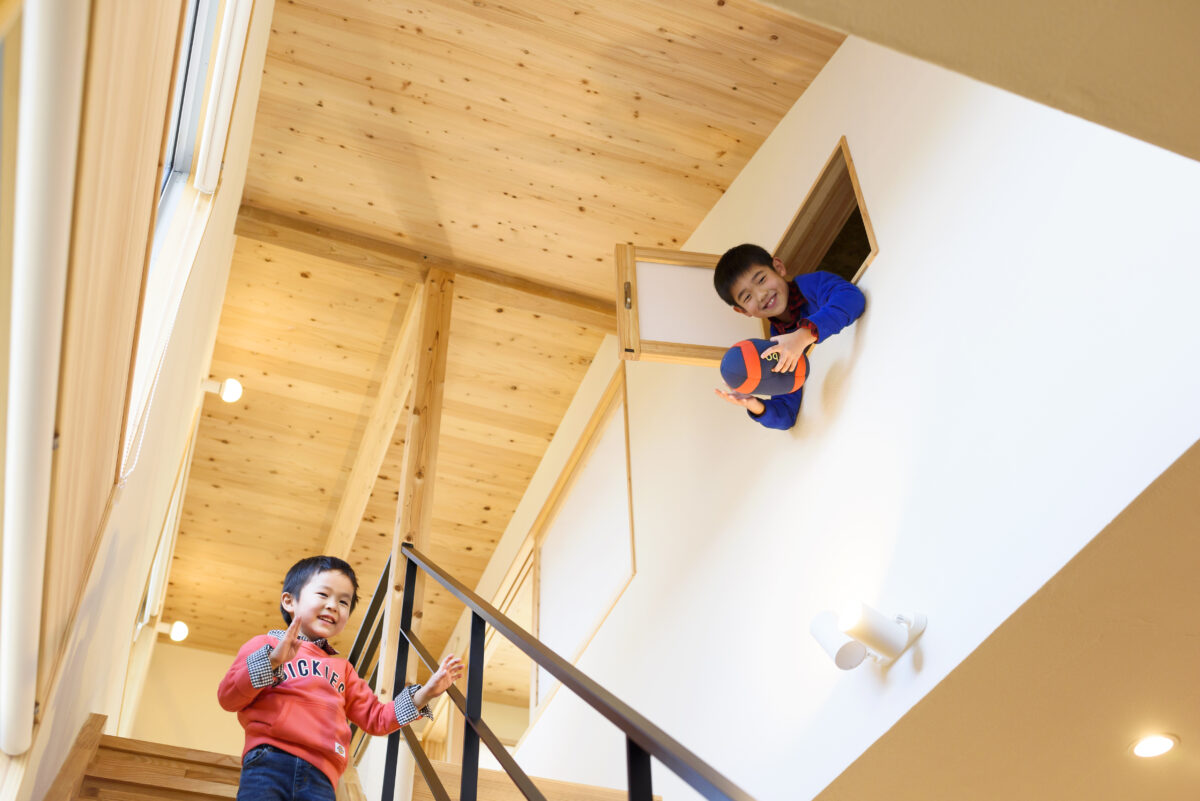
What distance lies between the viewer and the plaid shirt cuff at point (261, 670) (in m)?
2.02

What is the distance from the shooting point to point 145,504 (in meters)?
3.21

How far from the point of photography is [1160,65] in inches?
41.7

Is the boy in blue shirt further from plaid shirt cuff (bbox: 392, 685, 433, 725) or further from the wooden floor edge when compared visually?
the wooden floor edge

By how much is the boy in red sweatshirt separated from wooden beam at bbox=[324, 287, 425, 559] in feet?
7.83

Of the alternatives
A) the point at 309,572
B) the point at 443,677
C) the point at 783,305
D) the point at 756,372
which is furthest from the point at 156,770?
the point at 783,305

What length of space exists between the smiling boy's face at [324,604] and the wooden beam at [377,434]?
2.35 meters

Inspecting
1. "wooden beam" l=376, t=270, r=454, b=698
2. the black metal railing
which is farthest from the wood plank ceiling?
the black metal railing

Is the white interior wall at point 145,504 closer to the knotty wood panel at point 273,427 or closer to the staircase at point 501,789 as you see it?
the knotty wood panel at point 273,427

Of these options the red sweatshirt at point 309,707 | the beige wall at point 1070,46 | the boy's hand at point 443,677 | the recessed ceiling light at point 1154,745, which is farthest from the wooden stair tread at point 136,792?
the beige wall at point 1070,46

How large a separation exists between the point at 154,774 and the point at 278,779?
0.72 metres

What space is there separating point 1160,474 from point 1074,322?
0.38 meters

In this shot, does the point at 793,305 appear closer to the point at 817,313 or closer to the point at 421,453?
the point at 817,313

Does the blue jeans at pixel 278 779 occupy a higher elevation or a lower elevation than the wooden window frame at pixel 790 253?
lower

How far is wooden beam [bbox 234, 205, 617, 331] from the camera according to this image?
4.40 metres
